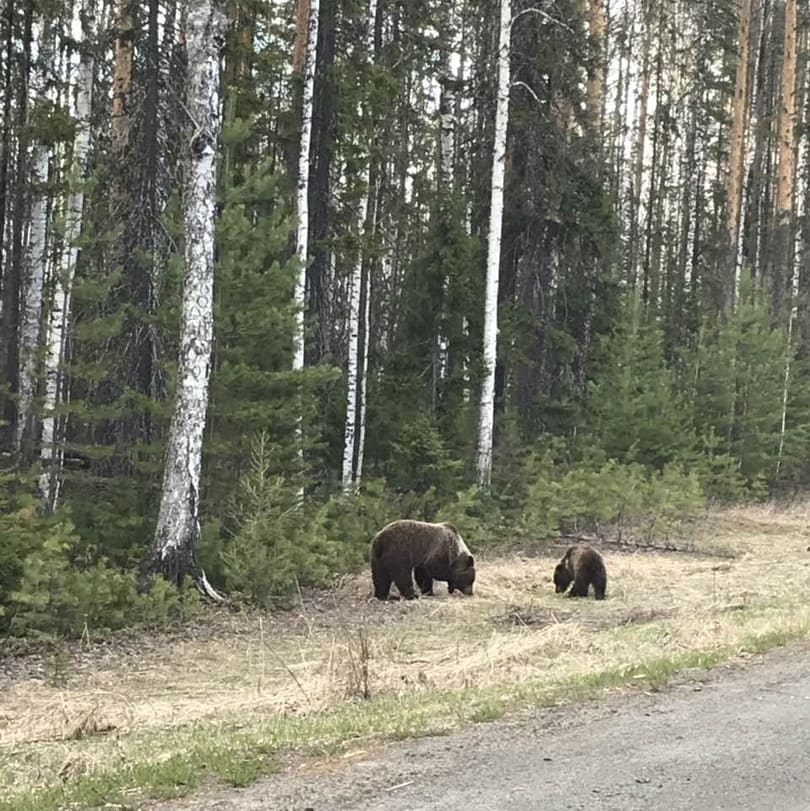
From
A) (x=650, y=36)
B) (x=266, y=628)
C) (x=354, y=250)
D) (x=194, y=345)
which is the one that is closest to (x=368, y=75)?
(x=354, y=250)

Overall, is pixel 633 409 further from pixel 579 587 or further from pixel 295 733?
pixel 295 733

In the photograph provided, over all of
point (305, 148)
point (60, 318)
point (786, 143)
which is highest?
point (786, 143)

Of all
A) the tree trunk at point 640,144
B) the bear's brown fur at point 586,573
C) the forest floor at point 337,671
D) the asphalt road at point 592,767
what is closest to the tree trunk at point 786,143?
the tree trunk at point 640,144

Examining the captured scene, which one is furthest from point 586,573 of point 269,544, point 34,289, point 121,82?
point 121,82

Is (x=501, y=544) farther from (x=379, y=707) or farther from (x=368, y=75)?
(x=379, y=707)

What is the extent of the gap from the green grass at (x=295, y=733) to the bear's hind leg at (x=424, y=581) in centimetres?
627

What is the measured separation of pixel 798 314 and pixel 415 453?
27.4 meters

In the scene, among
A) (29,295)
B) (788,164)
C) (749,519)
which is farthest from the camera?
(788,164)

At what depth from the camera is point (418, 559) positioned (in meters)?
14.9

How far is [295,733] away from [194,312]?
7.50 m

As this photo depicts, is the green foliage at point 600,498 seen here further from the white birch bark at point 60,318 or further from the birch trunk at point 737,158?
the birch trunk at point 737,158

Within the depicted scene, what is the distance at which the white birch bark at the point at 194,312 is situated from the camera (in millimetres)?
12820

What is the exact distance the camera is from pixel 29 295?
62.1ft

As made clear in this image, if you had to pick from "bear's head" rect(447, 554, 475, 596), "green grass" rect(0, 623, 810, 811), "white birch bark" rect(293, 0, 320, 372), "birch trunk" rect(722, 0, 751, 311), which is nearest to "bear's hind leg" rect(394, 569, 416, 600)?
"bear's head" rect(447, 554, 475, 596)
